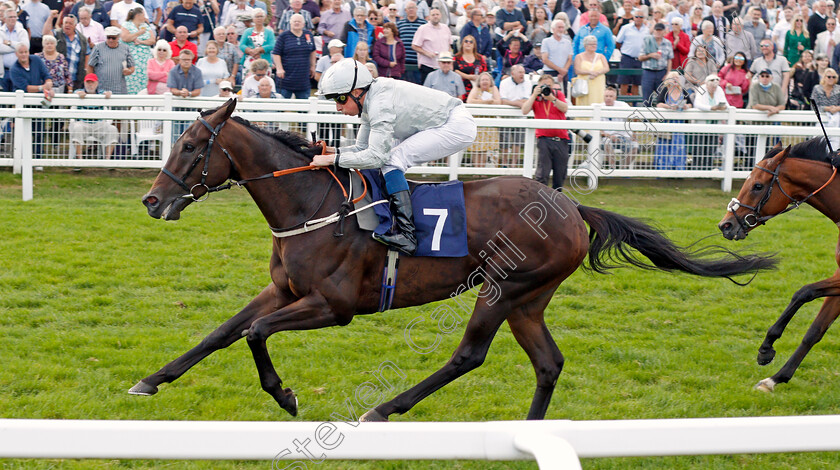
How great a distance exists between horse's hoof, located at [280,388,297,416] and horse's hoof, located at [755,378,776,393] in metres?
2.61

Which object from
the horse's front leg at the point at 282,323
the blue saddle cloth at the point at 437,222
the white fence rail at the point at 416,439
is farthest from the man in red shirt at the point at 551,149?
the white fence rail at the point at 416,439

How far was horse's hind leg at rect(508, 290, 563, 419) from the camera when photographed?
4.52m

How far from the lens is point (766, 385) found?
16.8ft

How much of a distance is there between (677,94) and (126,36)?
6842 millimetres

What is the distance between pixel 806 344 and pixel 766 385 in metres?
0.47

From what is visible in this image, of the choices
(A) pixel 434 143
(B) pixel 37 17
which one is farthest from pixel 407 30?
(A) pixel 434 143

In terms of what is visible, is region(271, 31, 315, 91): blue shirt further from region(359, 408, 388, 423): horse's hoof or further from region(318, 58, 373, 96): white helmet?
region(359, 408, 388, 423): horse's hoof

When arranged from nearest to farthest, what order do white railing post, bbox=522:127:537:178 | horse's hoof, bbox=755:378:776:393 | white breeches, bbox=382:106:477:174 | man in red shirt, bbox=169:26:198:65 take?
1. white breeches, bbox=382:106:477:174
2. horse's hoof, bbox=755:378:776:393
3. white railing post, bbox=522:127:537:178
4. man in red shirt, bbox=169:26:198:65

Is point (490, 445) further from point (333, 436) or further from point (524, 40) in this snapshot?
point (524, 40)

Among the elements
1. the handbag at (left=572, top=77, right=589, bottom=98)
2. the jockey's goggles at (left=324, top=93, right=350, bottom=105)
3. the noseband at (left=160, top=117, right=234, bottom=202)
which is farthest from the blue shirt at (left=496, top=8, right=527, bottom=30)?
the noseband at (left=160, top=117, right=234, bottom=202)

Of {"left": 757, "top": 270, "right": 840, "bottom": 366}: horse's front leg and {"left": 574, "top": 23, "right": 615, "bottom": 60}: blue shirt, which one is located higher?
{"left": 574, "top": 23, "right": 615, "bottom": 60}: blue shirt

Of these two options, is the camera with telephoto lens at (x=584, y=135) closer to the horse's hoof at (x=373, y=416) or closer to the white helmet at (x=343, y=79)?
the white helmet at (x=343, y=79)

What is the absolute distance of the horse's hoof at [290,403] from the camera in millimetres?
4484

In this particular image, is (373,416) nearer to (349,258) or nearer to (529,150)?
(349,258)
